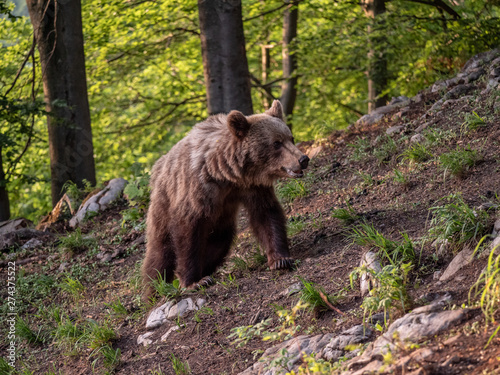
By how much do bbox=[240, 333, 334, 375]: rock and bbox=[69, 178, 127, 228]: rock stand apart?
5791 millimetres

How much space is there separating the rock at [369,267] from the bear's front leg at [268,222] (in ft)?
3.59

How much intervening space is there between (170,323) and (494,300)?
2.86m

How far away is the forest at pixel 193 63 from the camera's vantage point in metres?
10.2

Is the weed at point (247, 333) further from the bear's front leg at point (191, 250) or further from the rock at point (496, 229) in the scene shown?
the rock at point (496, 229)

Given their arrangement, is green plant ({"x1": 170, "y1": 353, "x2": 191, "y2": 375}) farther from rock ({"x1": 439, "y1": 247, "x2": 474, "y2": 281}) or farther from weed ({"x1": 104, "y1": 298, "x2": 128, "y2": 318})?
rock ({"x1": 439, "y1": 247, "x2": 474, "y2": 281})

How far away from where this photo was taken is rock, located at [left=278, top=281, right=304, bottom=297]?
4652mm

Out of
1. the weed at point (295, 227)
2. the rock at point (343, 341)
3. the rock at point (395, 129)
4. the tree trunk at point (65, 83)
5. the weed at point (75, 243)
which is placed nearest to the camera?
the rock at point (343, 341)

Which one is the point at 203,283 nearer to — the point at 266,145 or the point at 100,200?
the point at 266,145

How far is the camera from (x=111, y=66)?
573 inches

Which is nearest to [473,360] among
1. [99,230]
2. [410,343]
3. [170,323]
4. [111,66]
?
[410,343]

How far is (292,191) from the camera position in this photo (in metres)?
7.35

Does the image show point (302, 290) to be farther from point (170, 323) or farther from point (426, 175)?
point (426, 175)

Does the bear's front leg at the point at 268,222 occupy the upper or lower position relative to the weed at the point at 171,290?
upper

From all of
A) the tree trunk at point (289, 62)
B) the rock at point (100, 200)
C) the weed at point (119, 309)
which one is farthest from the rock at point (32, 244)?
the tree trunk at point (289, 62)
